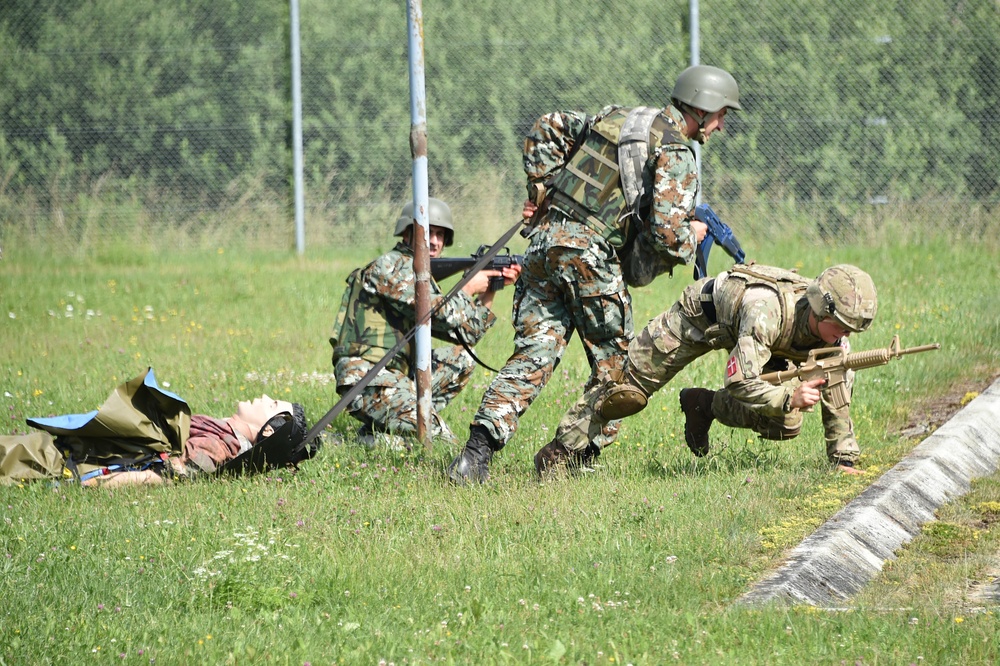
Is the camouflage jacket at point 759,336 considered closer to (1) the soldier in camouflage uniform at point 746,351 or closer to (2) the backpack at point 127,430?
(1) the soldier in camouflage uniform at point 746,351

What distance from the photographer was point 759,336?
211 inches

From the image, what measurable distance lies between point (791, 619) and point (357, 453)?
10.9 ft

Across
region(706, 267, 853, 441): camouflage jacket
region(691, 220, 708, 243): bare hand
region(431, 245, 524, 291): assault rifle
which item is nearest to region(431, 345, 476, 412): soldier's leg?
region(431, 245, 524, 291): assault rifle

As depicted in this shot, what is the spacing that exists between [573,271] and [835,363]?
1366mm

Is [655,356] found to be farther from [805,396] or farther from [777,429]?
[805,396]

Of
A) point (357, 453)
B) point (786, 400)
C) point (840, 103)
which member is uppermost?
point (840, 103)

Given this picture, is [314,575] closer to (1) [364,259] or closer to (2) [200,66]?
(1) [364,259]

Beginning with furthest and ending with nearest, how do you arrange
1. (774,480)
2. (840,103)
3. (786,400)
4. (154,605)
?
1. (840,103)
2. (774,480)
3. (786,400)
4. (154,605)

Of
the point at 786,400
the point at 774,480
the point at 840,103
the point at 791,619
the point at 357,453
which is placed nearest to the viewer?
the point at 791,619

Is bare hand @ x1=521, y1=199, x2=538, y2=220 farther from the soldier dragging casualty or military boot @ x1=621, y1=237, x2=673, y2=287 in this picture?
the soldier dragging casualty

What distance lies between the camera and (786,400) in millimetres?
5395

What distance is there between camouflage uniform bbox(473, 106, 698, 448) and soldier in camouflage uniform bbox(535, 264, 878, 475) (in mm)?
220

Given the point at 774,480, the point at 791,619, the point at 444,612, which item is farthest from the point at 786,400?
the point at 444,612

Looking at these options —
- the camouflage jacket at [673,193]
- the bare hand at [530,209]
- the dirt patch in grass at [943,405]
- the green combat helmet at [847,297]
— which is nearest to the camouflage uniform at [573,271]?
the camouflage jacket at [673,193]
